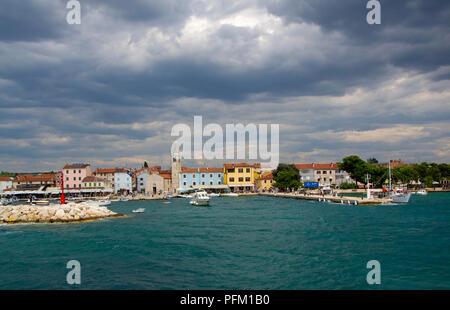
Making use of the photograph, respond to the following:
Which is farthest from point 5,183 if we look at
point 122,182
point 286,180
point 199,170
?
point 286,180

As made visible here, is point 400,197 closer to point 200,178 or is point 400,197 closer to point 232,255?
point 232,255

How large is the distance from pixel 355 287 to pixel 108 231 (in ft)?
64.4

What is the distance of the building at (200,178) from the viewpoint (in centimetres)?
9269

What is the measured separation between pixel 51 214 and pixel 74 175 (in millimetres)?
61335

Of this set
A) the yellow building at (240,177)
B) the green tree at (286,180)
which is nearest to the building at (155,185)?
the yellow building at (240,177)

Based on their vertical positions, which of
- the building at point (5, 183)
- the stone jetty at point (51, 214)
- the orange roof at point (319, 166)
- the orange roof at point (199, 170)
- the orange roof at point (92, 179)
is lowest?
the stone jetty at point (51, 214)

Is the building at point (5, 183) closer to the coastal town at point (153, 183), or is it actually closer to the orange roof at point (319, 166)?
the coastal town at point (153, 183)

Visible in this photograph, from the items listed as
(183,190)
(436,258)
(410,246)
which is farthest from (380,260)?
(183,190)

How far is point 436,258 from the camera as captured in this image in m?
16.2

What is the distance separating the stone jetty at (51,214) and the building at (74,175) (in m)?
54.2

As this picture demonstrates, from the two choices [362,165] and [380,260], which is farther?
[362,165]

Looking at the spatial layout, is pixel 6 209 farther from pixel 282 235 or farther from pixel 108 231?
pixel 282 235

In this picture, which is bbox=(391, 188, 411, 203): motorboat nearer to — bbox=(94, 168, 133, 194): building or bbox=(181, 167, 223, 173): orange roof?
bbox=(181, 167, 223, 173): orange roof
